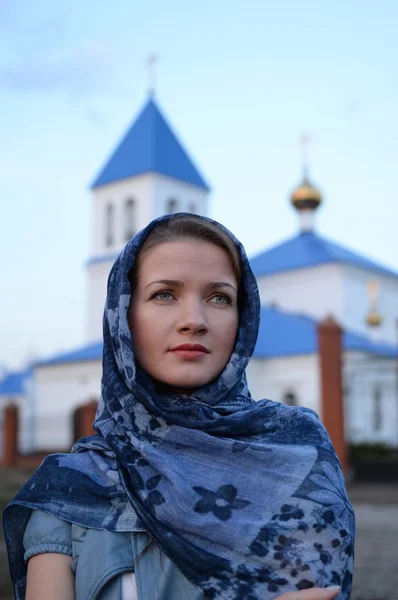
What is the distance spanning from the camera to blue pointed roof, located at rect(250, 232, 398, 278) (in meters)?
29.5

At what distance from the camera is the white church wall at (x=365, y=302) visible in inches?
1146

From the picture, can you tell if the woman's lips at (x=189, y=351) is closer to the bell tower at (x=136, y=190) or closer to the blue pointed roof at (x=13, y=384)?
the bell tower at (x=136, y=190)

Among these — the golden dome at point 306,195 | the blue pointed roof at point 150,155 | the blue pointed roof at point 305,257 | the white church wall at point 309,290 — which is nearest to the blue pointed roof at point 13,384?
the blue pointed roof at point 150,155

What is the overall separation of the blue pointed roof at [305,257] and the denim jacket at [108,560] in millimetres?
27488

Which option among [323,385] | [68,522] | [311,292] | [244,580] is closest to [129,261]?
[68,522]

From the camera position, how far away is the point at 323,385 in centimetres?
1412

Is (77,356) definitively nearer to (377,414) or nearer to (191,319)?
(377,414)

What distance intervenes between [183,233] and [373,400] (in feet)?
71.7

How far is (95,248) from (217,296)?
30.5 meters

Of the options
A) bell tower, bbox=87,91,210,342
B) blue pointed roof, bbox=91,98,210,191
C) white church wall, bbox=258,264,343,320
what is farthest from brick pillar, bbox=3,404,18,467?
blue pointed roof, bbox=91,98,210,191

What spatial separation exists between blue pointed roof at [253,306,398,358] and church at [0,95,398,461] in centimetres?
4

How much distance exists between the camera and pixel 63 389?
87.5 feet

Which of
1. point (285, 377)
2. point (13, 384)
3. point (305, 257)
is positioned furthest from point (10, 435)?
point (13, 384)

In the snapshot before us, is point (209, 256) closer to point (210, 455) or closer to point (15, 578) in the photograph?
point (210, 455)
